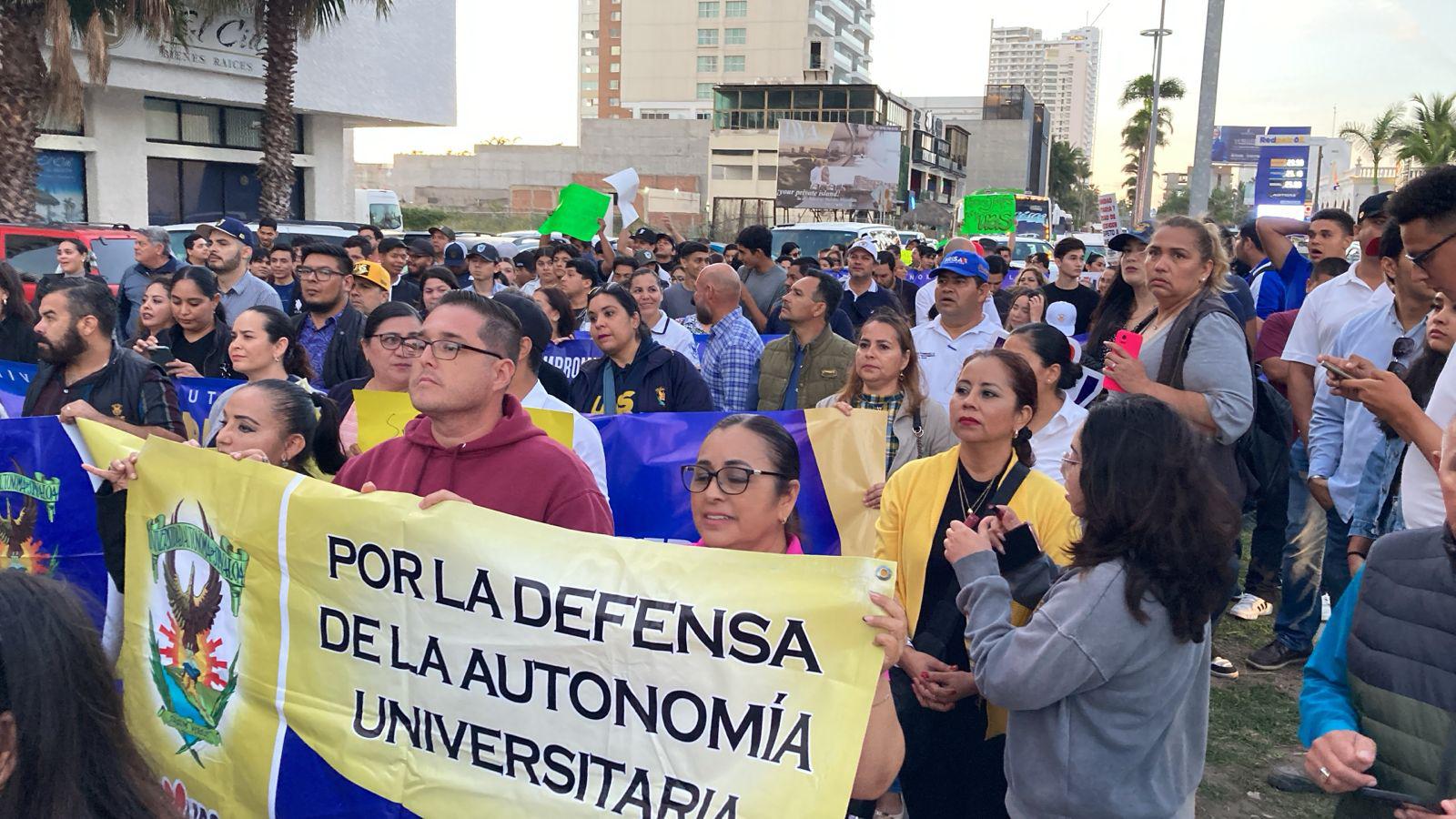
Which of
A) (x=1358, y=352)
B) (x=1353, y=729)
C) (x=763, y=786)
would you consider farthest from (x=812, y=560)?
(x=1358, y=352)

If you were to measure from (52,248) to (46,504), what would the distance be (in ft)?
32.0

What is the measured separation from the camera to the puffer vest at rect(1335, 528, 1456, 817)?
229cm

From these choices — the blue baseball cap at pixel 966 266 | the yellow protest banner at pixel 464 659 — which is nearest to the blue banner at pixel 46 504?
the yellow protest banner at pixel 464 659

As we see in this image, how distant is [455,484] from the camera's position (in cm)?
340

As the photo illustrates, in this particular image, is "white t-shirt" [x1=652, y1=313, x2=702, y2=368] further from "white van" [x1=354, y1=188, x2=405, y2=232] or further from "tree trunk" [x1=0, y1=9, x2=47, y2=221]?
→ "white van" [x1=354, y1=188, x2=405, y2=232]

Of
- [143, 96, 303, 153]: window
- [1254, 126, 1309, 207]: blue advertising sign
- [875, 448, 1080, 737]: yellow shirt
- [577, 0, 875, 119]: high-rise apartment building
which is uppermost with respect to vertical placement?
[577, 0, 875, 119]: high-rise apartment building

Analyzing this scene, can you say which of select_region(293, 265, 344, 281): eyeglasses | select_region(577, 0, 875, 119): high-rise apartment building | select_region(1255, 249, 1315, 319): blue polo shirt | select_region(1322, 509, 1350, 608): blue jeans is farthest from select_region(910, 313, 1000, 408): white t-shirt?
select_region(577, 0, 875, 119): high-rise apartment building

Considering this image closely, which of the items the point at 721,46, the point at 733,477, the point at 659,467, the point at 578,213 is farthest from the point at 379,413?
→ the point at 721,46

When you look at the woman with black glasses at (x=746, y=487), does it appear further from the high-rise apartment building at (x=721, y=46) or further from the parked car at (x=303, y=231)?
the high-rise apartment building at (x=721, y=46)

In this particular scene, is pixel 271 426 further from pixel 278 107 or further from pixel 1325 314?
pixel 278 107

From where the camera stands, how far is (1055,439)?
4.60 metres

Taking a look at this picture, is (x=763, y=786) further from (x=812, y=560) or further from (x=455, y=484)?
(x=455, y=484)

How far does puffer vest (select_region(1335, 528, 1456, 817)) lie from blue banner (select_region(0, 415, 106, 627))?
4067mm

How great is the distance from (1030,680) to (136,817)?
181 cm
